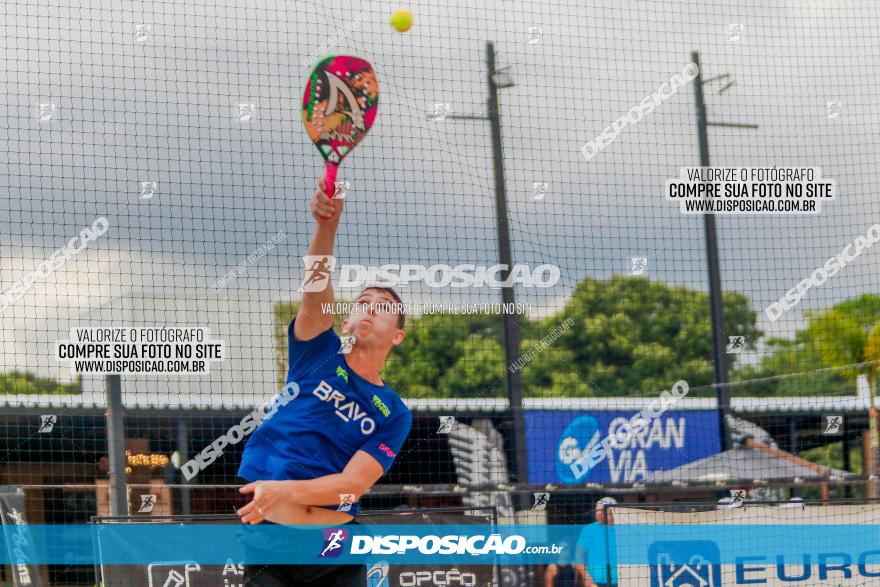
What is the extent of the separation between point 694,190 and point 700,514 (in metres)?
2.56

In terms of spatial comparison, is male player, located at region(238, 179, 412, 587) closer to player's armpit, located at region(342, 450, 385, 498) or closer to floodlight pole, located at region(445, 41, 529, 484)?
player's armpit, located at region(342, 450, 385, 498)

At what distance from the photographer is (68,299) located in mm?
7832

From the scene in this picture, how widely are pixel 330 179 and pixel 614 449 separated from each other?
25.6 feet

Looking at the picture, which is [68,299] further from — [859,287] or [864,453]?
[864,453]

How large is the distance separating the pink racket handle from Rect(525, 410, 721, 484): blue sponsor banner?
550 cm

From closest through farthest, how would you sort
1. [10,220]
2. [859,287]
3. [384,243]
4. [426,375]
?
1. [10,220]
2. [384,243]
3. [859,287]
4. [426,375]

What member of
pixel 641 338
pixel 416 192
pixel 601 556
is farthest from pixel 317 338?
pixel 641 338

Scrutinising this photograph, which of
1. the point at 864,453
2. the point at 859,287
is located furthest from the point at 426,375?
the point at 859,287

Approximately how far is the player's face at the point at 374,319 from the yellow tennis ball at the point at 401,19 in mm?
2060

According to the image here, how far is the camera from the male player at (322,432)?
217 inches

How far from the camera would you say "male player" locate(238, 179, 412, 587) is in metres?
5.50

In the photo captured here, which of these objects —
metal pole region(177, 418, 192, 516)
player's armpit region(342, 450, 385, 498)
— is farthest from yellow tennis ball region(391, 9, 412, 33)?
metal pole region(177, 418, 192, 516)

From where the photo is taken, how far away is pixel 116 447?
7.42 metres

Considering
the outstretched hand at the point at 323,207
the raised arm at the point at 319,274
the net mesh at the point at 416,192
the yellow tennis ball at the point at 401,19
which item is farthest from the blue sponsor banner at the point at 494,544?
the yellow tennis ball at the point at 401,19
